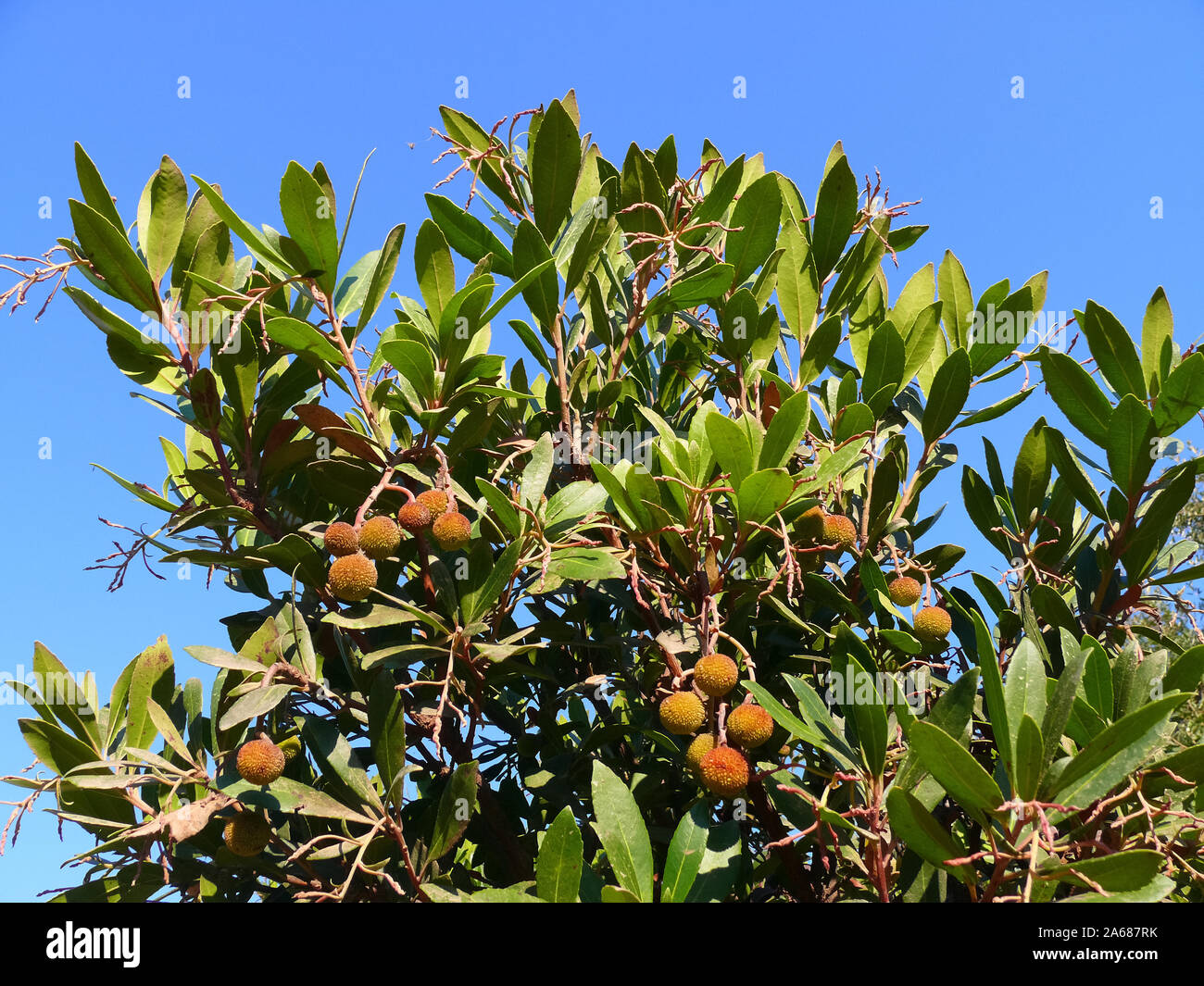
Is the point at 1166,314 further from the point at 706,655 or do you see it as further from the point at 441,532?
the point at 441,532

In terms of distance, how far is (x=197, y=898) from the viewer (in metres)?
2.33

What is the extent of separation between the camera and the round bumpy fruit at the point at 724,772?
1.90 meters

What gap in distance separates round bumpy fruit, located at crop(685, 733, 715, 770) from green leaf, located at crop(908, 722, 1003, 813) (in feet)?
1.80

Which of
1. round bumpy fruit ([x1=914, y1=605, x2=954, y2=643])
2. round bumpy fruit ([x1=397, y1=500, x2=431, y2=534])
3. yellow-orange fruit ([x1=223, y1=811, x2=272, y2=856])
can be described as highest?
round bumpy fruit ([x1=397, y1=500, x2=431, y2=534])

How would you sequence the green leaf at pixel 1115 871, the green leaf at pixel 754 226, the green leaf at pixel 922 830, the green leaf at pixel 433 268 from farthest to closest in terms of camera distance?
the green leaf at pixel 754 226 < the green leaf at pixel 433 268 < the green leaf at pixel 922 830 < the green leaf at pixel 1115 871

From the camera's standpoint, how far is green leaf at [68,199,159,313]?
2.12 m

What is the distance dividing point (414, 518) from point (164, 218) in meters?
0.98

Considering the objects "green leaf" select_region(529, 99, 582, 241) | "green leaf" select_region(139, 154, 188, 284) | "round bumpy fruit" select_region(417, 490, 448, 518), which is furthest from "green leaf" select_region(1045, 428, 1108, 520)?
"green leaf" select_region(139, 154, 188, 284)

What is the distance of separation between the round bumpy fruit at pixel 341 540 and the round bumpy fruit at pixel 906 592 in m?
1.26

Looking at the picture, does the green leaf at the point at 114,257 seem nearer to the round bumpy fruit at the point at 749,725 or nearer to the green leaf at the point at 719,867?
the round bumpy fruit at the point at 749,725

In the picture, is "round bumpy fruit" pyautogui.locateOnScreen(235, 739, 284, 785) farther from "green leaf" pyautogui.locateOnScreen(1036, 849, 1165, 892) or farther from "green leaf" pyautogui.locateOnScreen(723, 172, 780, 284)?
"green leaf" pyautogui.locateOnScreen(723, 172, 780, 284)

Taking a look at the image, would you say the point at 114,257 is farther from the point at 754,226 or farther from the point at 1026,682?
the point at 1026,682

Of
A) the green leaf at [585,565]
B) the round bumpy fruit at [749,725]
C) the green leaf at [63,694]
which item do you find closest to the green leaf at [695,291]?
the green leaf at [585,565]
